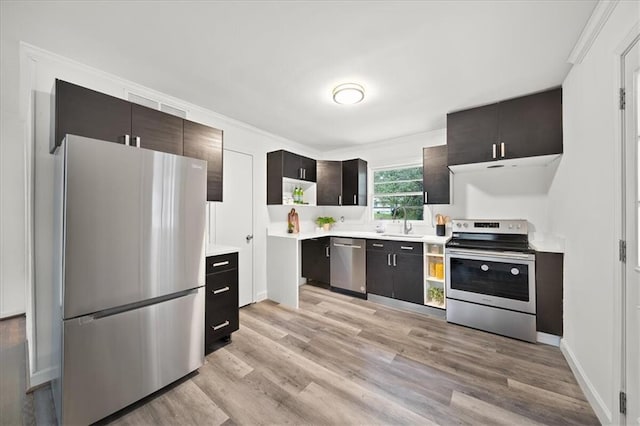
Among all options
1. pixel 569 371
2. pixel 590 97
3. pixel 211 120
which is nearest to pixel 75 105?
pixel 211 120

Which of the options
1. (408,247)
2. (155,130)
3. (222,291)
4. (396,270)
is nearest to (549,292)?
(408,247)

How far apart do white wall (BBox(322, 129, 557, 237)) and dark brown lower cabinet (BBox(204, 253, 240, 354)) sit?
9.63 ft

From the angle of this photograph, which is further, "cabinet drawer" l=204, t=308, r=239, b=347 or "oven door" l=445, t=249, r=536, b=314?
"oven door" l=445, t=249, r=536, b=314

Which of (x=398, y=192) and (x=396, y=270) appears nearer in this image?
(x=396, y=270)

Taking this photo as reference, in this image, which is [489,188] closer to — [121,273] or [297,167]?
[297,167]

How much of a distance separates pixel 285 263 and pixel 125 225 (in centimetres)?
219

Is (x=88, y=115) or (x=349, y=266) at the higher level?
(x=88, y=115)

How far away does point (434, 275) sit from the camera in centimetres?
323

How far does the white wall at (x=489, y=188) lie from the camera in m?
2.94

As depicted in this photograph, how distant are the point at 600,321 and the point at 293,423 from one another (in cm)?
210

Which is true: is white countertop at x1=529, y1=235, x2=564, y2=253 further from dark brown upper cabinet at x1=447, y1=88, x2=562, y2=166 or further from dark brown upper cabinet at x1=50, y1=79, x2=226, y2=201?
dark brown upper cabinet at x1=50, y1=79, x2=226, y2=201

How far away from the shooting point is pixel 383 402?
5.57ft

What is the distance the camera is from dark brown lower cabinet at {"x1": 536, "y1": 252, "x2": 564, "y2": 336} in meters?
2.35

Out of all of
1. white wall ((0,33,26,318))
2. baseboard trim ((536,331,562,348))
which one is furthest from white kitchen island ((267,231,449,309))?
white wall ((0,33,26,318))
